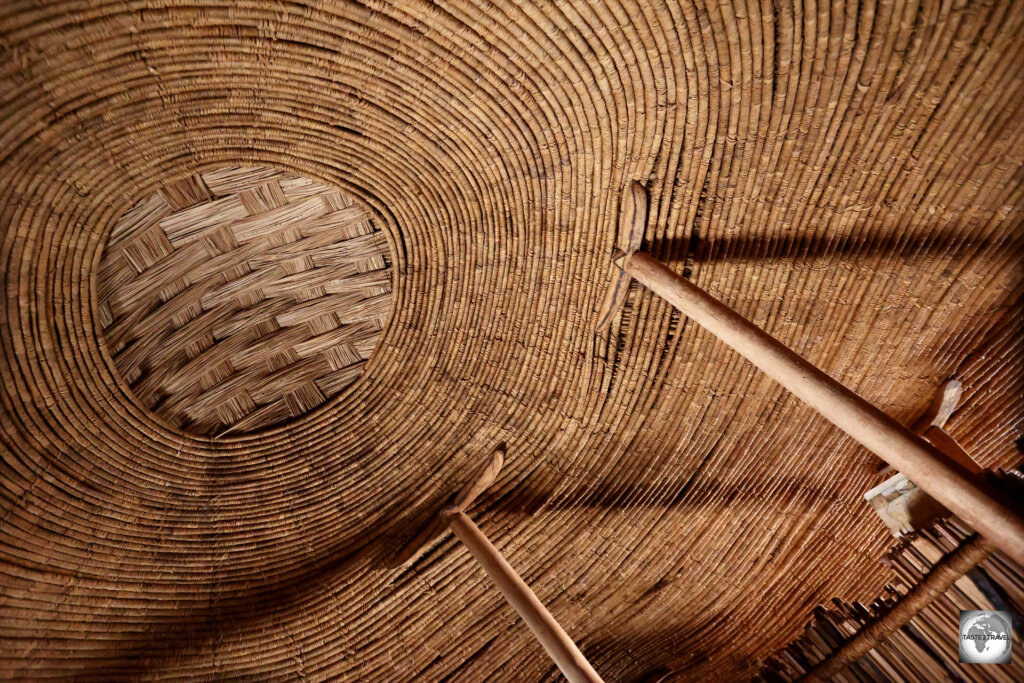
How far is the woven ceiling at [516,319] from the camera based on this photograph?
2.33m

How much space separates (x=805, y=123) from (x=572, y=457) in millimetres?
1944

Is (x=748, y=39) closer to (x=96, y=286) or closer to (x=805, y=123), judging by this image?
(x=805, y=123)

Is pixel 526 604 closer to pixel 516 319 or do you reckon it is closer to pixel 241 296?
pixel 516 319

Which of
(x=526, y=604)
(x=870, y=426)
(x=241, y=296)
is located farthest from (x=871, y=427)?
(x=241, y=296)

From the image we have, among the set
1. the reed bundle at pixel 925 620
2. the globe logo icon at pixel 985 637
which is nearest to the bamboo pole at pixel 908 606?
the reed bundle at pixel 925 620

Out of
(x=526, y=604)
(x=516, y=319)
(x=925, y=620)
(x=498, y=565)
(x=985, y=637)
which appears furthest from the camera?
(x=516, y=319)

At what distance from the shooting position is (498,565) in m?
3.06

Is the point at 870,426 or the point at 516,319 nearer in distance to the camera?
the point at 870,426

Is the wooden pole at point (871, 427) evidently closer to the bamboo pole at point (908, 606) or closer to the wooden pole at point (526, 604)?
the bamboo pole at point (908, 606)

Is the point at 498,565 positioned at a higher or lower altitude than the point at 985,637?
higher

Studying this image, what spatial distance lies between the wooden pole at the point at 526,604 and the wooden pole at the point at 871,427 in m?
1.31

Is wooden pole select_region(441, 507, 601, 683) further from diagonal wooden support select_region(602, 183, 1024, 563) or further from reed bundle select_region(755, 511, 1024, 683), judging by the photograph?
diagonal wooden support select_region(602, 183, 1024, 563)

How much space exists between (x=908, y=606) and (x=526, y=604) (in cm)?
149

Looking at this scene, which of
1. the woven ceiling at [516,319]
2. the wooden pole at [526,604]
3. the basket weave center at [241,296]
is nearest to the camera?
the woven ceiling at [516,319]
